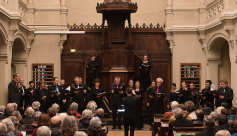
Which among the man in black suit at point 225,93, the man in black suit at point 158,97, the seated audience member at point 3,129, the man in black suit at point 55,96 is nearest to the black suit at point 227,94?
the man in black suit at point 225,93

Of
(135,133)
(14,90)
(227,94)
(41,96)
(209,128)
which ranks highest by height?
(14,90)

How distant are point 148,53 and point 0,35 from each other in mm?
6083

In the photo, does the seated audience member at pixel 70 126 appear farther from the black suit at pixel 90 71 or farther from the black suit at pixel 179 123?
the black suit at pixel 90 71

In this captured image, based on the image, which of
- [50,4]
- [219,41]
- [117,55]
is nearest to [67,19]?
[50,4]

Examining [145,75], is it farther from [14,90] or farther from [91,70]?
[14,90]

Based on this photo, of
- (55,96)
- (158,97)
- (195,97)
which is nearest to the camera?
(158,97)

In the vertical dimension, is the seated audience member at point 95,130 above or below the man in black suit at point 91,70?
below

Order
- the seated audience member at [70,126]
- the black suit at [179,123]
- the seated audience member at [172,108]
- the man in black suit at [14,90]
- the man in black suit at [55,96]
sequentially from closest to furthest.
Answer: the seated audience member at [70,126], the black suit at [179,123], the seated audience member at [172,108], the man in black suit at [14,90], the man in black suit at [55,96]

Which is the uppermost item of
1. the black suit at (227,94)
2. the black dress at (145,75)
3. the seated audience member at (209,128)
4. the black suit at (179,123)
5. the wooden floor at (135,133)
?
the black dress at (145,75)

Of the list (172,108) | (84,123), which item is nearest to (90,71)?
(172,108)

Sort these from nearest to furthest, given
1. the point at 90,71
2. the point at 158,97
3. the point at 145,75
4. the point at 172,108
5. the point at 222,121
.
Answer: the point at 222,121 → the point at 172,108 → the point at 158,97 → the point at 145,75 → the point at 90,71

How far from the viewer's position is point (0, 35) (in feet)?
36.7

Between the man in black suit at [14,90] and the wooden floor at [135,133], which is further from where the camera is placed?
the man in black suit at [14,90]

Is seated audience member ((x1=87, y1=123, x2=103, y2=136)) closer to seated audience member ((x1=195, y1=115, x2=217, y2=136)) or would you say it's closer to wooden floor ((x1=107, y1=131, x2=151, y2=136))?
seated audience member ((x1=195, y1=115, x2=217, y2=136))
